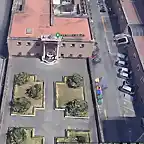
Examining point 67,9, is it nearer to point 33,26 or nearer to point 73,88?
point 33,26

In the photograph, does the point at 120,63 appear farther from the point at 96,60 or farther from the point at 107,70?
the point at 96,60

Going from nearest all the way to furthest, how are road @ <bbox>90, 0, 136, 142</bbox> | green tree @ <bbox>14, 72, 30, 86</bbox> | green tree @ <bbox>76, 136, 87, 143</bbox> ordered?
green tree @ <bbox>76, 136, 87, 143</bbox>
green tree @ <bbox>14, 72, 30, 86</bbox>
road @ <bbox>90, 0, 136, 142</bbox>

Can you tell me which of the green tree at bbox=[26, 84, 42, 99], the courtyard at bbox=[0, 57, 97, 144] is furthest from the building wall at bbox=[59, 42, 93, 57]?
the green tree at bbox=[26, 84, 42, 99]

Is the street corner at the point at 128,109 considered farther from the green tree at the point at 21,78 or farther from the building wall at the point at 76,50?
the green tree at the point at 21,78

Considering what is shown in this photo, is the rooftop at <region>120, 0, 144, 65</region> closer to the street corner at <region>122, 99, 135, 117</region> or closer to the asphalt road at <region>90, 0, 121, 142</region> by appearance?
the asphalt road at <region>90, 0, 121, 142</region>

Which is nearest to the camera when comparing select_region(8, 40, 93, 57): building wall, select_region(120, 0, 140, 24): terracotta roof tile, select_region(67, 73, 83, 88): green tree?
select_region(67, 73, 83, 88): green tree

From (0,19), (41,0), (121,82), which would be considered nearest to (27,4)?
(41,0)

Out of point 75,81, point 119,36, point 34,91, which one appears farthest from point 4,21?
point 75,81
